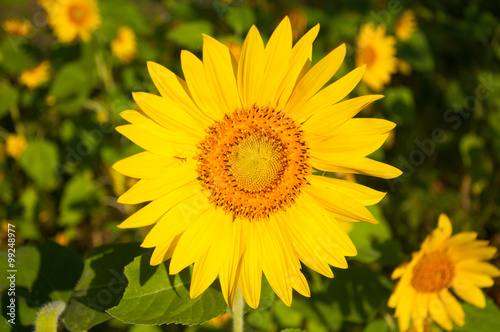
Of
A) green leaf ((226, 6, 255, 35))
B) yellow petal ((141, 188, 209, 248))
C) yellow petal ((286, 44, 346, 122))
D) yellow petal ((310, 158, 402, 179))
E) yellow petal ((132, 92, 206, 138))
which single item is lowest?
yellow petal ((141, 188, 209, 248))

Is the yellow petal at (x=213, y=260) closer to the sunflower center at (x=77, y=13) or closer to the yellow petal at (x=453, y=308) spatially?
the yellow petal at (x=453, y=308)

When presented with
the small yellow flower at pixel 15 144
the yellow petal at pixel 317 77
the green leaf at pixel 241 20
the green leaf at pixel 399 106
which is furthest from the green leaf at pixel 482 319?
the small yellow flower at pixel 15 144

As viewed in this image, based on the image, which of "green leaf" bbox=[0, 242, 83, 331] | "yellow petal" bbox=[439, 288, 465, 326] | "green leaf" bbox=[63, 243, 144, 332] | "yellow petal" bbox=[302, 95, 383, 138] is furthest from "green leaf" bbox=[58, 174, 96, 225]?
"yellow petal" bbox=[439, 288, 465, 326]

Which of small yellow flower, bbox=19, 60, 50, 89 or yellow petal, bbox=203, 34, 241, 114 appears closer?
yellow petal, bbox=203, 34, 241, 114

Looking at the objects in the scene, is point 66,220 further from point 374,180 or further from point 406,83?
point 406,83

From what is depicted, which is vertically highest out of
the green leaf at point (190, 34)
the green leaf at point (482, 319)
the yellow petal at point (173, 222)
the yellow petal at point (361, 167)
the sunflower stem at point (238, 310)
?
the green leaf at point (190, 34)

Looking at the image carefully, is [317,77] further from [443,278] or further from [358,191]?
[443,278]

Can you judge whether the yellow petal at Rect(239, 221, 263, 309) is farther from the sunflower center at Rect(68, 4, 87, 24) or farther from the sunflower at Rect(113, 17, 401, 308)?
the sunflower center at Rect(68, 4, 87, 24)

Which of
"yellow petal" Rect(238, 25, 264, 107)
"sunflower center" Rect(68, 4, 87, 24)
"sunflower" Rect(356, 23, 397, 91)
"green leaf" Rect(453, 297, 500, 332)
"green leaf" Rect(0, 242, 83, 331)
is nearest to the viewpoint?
"yellow petal" Rect(238, 25, 264, 107)
